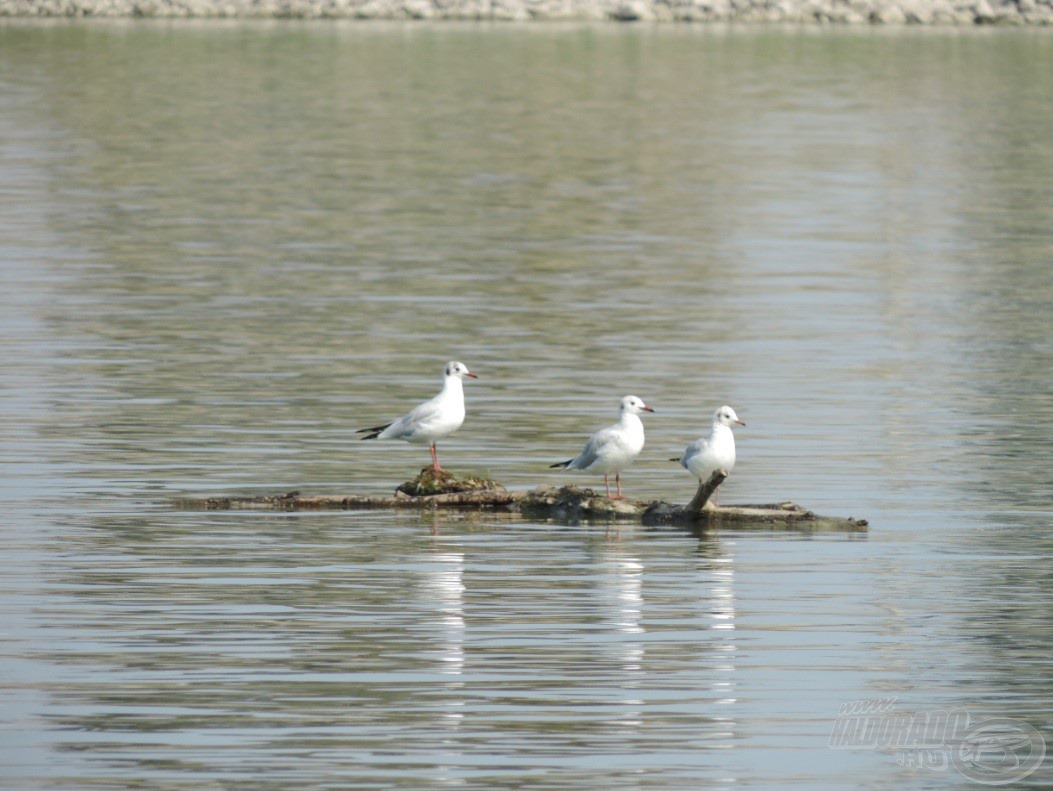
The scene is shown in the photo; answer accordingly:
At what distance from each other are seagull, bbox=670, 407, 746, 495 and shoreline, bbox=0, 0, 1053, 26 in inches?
6071

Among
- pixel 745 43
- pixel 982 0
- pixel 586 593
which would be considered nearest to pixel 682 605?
pixel 586 593

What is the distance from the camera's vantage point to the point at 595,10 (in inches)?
6870

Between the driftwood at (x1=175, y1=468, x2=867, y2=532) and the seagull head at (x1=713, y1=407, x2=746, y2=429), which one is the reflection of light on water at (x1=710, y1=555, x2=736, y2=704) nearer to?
the driftwood at (x1=175, y1=468, x2=867, y2=532)

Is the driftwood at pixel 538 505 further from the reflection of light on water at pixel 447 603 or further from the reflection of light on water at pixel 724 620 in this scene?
the reflection of light on water at pixel 447 603

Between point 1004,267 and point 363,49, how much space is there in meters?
98.5

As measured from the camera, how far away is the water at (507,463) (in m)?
13.4

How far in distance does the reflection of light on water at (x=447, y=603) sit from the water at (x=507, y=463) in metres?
0.04

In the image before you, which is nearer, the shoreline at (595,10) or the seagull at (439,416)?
the seagull at (439,416)

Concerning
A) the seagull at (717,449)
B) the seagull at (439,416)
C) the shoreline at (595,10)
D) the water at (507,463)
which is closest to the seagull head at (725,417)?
the seagull at (717,449)

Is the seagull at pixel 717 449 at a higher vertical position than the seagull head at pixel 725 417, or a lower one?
lower

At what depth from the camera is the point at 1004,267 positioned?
41.2 meters

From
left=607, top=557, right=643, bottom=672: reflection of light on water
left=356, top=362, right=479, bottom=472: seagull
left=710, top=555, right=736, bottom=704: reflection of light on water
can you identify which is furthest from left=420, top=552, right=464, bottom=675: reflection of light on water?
left=356, top=362, right=479, bottom=472: seagull

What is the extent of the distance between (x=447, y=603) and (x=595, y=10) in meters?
161

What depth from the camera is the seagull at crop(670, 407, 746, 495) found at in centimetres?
1841
